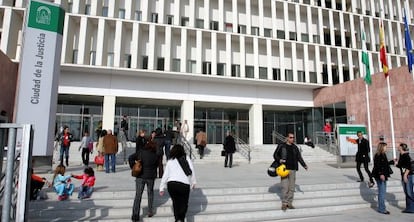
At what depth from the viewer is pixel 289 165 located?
265 inches

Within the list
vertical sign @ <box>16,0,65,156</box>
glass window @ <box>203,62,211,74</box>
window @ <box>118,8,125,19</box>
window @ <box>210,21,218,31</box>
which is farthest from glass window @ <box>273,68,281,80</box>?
vertical sign @ <box>16,0,65,156</box>

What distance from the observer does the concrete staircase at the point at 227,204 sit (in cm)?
600

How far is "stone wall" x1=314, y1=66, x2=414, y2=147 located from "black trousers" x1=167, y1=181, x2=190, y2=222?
60.2 feet

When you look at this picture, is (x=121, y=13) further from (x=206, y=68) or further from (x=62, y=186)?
(x=62, y=186)

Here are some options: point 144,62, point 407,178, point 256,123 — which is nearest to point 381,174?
point 407,178

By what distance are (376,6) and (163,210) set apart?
33.0 meters

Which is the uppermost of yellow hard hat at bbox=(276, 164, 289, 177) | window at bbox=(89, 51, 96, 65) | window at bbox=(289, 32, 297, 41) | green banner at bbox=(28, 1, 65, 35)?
window at bbox=(289, 32, 297, 41)

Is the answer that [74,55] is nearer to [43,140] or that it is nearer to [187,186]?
[43,140]

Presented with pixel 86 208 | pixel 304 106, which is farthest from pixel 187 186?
pixel 304 106

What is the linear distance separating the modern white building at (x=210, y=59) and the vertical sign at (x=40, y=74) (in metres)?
10.5

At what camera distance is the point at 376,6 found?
98.0ft

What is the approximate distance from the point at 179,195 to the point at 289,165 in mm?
2949

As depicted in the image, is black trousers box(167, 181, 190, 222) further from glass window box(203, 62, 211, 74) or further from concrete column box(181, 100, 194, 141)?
glass window box(203, 62, 211, 74)

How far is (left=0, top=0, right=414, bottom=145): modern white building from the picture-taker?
21.7 meters
